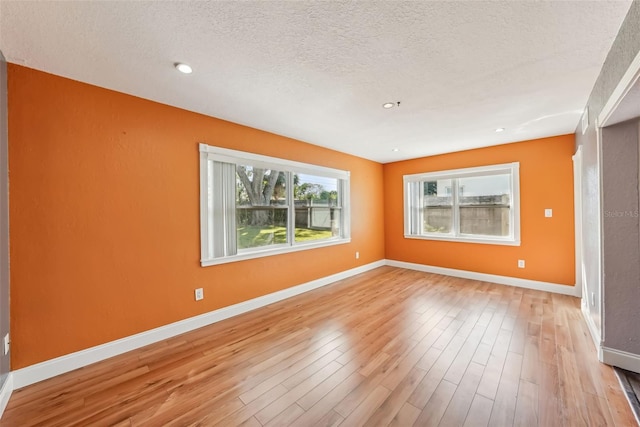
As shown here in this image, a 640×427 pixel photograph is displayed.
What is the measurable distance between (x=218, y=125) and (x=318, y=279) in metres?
2.83

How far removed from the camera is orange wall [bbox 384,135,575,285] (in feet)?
12.4

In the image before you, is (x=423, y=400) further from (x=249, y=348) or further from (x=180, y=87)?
(x=180, y=87)

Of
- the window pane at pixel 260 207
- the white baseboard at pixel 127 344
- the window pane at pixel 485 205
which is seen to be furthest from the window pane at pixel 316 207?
the window pane at pixel 485 205

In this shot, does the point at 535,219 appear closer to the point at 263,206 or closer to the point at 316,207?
the point at 316,207

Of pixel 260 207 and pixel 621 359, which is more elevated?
pixel 260 207

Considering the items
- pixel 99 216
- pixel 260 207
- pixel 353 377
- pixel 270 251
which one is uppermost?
pixel 260 207

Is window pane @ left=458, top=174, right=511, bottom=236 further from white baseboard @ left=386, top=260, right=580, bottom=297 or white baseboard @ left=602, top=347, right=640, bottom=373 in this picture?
white baseboard @ left=602, top=347, right=640, bottom=373

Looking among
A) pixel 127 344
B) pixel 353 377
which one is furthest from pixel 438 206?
pixel 127 344

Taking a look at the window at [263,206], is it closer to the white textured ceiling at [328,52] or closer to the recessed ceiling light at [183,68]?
the white textured ceiling at [328,52]

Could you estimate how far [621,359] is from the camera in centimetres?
203

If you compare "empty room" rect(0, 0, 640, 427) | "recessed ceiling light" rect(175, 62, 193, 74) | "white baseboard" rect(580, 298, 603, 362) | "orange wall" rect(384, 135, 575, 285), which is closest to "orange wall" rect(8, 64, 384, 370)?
"empty room" rect(0, 0, 640, 427)

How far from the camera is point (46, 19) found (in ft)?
4.88

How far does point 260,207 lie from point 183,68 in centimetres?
191

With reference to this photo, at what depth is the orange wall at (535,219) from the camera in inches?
149
